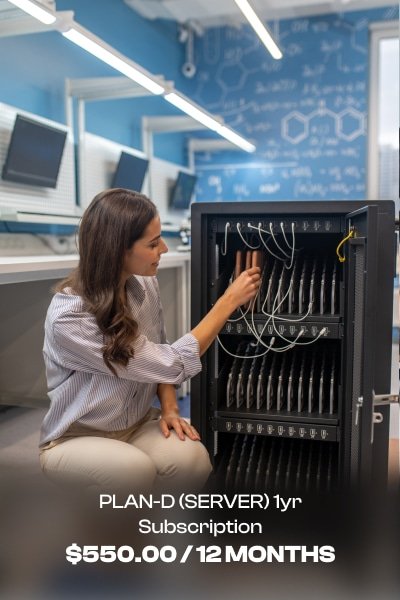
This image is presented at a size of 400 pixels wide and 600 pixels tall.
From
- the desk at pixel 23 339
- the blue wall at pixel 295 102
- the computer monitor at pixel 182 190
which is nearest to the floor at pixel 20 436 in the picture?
the desk at pixel 23 339

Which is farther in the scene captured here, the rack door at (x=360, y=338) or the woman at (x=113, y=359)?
the woman at (x=113, y=359)

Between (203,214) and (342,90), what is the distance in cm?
418

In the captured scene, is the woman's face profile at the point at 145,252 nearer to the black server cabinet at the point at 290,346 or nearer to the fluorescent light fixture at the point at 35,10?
Answer: the black server cabinet at the point at 290,346

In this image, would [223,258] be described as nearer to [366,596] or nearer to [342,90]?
[366,596]

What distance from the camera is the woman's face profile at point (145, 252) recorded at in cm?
142

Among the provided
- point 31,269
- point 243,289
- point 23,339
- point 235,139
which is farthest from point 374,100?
point 243,289

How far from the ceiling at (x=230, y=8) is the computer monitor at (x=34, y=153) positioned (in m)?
2.02

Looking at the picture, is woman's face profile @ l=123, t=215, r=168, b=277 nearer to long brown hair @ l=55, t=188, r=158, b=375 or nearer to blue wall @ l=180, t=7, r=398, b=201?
long brown hair @ l=55, t=188, r=158, b=375

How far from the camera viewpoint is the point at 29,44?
345 centimetres

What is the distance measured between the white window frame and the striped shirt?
4.24m

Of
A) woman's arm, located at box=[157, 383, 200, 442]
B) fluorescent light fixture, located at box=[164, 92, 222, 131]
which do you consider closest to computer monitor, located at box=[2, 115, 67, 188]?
fluorescent light fixture, located at box=[164, 92, 222, 131]

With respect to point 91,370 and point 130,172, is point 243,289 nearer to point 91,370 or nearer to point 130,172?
point 91,370

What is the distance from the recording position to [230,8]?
498cm

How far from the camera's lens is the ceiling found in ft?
15.9
